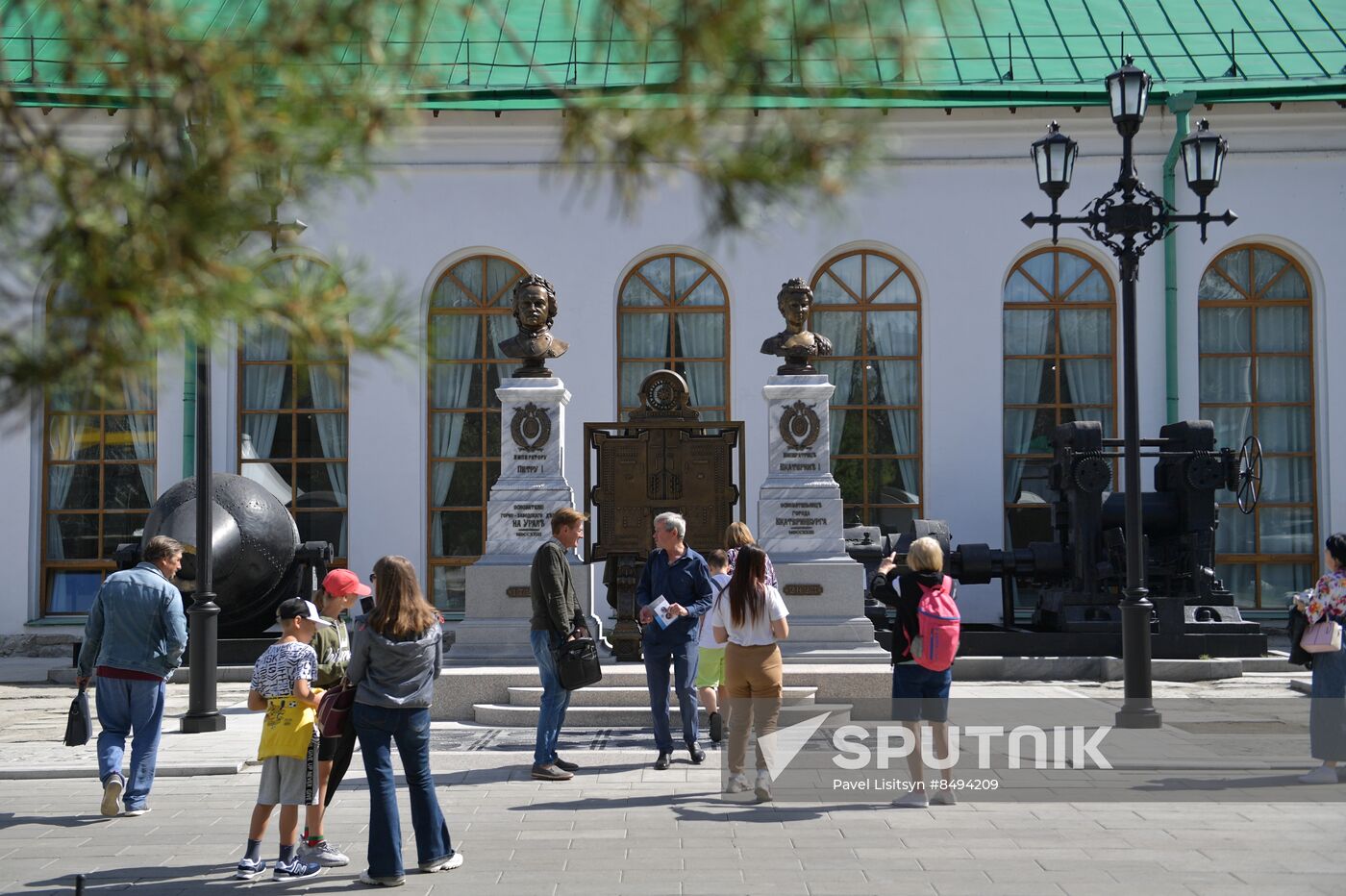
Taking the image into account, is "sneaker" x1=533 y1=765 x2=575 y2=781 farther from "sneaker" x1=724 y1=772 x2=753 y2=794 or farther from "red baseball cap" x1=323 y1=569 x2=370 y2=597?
"red baseball cap" x1=323 y1=569 x2=370 y2=597

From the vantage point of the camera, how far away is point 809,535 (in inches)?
565

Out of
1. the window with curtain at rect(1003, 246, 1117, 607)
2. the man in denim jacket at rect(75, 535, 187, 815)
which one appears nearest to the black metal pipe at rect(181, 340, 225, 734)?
the man in denim jacket at rect(75, 535, 187, 815)

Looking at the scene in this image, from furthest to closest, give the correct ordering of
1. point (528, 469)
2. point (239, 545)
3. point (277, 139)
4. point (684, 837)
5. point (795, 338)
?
1. point (239, 545)
2. point (795, 338)
3. point (528, 469)
4. point (684, 837)
5. point (277, 139)

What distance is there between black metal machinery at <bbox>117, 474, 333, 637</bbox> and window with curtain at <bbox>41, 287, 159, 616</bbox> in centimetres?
440

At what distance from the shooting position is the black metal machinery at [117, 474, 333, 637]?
16.1 metres

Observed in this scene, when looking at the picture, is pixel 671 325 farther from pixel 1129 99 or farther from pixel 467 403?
pixel 1129 99

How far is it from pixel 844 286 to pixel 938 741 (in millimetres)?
12946

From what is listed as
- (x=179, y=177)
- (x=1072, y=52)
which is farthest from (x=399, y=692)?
(x=1072, y=52)

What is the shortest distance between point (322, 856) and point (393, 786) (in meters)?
0.74

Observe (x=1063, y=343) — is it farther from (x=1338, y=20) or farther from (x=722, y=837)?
(x=722, y=837)

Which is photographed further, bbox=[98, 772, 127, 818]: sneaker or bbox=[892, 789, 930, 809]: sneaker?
bbox=[892, 789, 930, 809]: sneaker

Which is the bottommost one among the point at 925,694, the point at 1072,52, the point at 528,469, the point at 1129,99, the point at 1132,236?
the point at 925,694

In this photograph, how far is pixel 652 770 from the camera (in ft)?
Answer: 33.1

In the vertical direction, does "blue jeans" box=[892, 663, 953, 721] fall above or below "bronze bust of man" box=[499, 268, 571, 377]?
below
